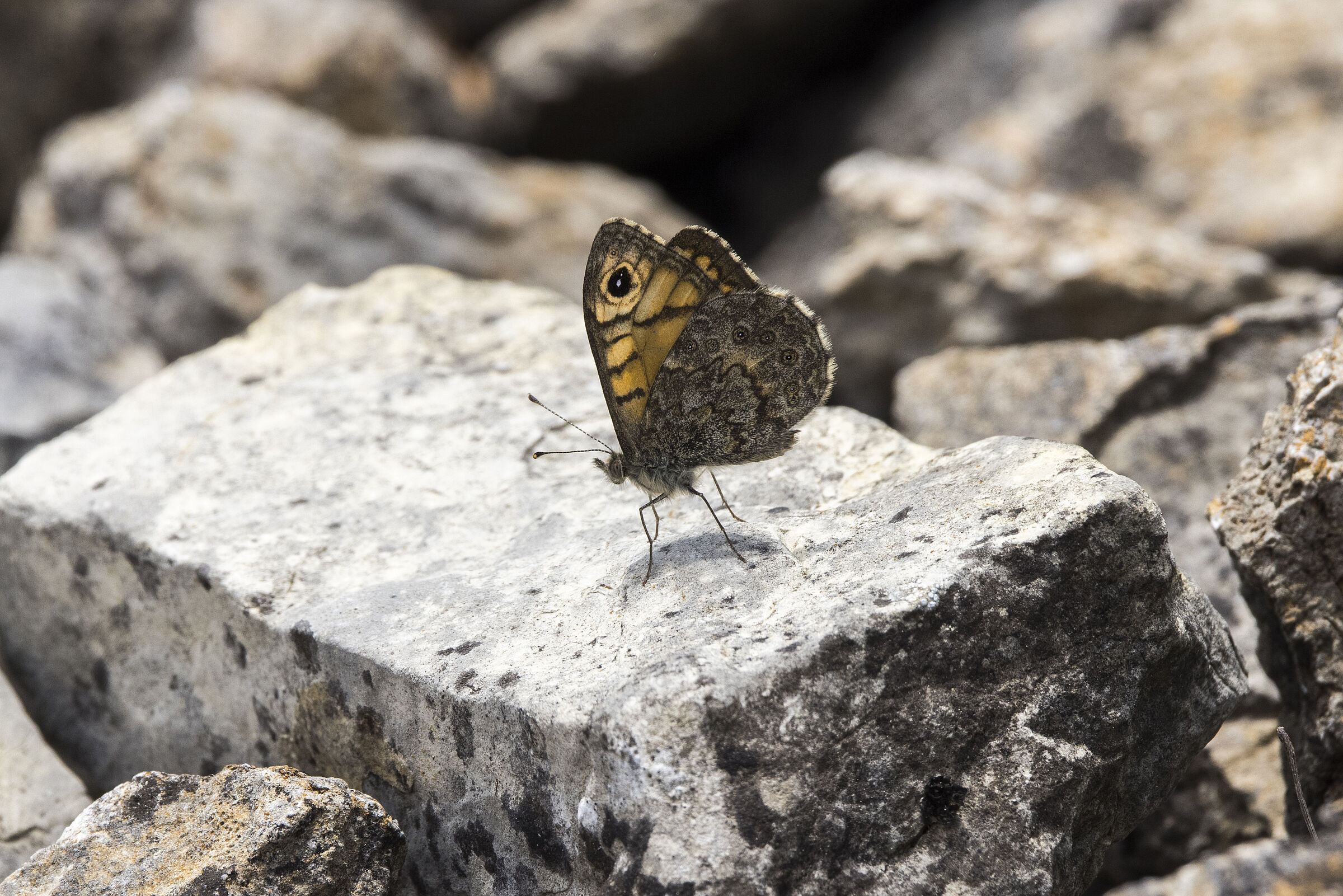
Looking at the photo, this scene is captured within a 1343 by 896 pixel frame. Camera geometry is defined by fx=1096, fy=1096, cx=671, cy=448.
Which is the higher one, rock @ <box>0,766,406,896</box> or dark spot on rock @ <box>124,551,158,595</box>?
dark spot on rock @ <box>124,551,158,595</box>

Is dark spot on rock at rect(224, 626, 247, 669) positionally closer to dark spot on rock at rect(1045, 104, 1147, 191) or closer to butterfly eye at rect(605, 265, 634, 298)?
butterfly eye at rect(605, 265, 634, 298)

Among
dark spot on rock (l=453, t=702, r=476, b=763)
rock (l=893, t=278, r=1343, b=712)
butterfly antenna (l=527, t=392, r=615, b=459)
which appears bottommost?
rock (l=893, t=278, r=1343, b=712)

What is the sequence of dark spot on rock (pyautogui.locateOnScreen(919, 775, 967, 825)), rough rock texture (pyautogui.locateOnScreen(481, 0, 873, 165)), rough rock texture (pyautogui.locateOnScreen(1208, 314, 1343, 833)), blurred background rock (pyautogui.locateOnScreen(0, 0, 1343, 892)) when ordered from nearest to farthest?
dark spot on rock (pyautogui.locateOnScreen(919, 775, 967, 825))
rough rock texture (pyautogui.locateOnScreen(1208, 314, 1343, 833))
blurred background rock (pyautogui.locateOnScreen(0, 0, 1343, 892))
rough rock texture (pyautogui.locateOnScreen(481, 0, 873, 165))

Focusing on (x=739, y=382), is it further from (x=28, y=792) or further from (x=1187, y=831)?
(x=28, y=792)

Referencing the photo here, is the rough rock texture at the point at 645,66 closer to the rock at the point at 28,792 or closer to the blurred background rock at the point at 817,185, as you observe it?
the blurred background rock at the point at 817,185

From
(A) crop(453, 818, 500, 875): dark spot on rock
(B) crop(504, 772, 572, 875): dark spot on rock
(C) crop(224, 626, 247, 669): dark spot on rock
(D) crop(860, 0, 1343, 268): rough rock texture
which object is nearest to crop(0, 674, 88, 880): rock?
(C) crop(224, 626, 247, 669): dark spot on rock

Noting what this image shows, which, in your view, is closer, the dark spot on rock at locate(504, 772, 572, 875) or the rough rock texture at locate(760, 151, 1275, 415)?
the dark spot on rock at locate(504, 772, 572, 875)

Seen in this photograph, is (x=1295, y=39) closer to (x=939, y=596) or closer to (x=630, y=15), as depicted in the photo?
(x=630, y=15)
